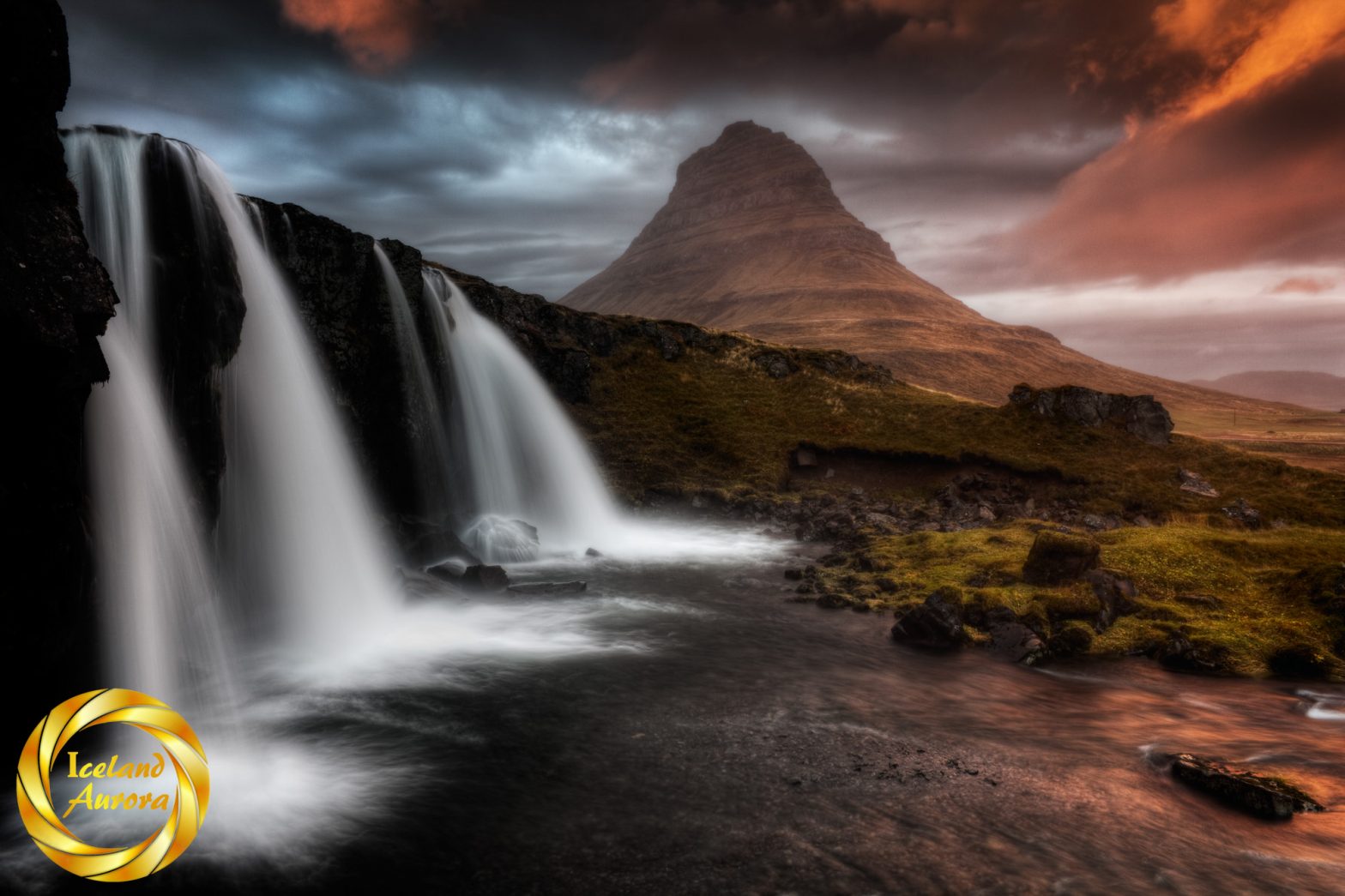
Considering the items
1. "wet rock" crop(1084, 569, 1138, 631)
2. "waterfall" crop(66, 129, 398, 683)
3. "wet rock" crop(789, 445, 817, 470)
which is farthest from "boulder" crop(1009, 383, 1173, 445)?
"waterfall" crop(66, 129, 398, 683)

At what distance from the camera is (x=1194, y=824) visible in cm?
1072

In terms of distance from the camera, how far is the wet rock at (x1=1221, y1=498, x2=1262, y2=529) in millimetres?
31422

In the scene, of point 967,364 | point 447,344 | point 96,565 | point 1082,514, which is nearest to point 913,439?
point 1082,514

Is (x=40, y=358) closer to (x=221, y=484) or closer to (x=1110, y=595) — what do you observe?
(x=221, y=484)

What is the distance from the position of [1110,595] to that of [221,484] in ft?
92.0

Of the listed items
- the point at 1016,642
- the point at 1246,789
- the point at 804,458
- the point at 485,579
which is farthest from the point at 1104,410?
the point at 485,579

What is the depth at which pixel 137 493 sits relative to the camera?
1429 centimetres

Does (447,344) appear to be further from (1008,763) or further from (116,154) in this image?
(1008,763)

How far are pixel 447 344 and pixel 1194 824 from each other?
35095 mm

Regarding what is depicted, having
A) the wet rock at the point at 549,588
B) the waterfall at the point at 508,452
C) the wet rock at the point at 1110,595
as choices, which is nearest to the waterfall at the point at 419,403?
the waterfall at the point at 508,452

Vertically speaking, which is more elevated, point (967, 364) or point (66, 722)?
point (967, 364)

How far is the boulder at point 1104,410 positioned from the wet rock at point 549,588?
105 ft

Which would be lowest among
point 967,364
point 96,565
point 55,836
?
point 55,836

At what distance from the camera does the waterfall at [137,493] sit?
1340 centimetres
